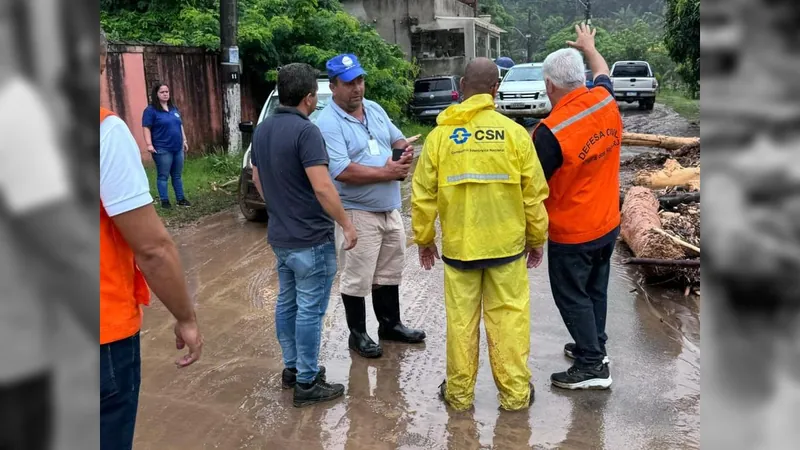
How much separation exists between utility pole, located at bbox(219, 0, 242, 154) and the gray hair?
9.22 metres

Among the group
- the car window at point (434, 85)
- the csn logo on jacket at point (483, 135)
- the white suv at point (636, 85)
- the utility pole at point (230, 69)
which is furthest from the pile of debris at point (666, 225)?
the white suv at point (636, 85)

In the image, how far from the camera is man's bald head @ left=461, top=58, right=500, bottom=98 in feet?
12.1

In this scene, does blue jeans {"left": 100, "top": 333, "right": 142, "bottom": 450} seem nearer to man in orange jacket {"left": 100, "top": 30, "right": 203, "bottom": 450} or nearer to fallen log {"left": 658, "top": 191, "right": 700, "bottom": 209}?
man in orange jacket {"left": 100, "top": 30, "right": 203, "bottom": 450}

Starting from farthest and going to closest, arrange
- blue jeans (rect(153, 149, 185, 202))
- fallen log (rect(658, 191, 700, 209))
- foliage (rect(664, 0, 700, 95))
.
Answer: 1. foliage (rect(664, 0, 700, 95))
2. blue jeans (rect(153, 149, 185, 202))
3. fallen log (rect(658, 191, 700, 209))

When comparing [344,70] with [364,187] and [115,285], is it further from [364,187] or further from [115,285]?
[115,285]

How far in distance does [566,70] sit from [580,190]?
71 centimetres

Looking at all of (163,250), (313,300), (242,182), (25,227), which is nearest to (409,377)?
(313,300)

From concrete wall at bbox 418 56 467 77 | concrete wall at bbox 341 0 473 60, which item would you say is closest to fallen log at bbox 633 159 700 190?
concrete wall at bbox 341 0 473 60

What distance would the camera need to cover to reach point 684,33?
16766 millimetres

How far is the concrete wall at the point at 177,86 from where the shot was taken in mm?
11930

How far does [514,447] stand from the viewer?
353 cm

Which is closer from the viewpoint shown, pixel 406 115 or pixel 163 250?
pixel 163 250

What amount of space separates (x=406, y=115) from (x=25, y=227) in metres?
21.2

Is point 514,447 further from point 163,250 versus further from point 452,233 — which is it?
point 163,250
